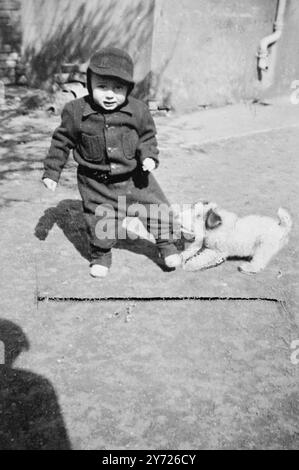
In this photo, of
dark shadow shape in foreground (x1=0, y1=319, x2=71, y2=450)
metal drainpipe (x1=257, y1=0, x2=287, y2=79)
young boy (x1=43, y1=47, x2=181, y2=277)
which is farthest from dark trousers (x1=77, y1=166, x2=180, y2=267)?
metal drainpipe (x1=257, y1=0, x2=287, y2=79)

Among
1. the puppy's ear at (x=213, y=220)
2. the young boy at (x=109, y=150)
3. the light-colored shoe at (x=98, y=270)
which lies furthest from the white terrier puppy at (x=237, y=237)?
the light-colored shoe at (x=98, y=270)

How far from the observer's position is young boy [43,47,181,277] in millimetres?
3178

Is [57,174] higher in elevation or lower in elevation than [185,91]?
higher

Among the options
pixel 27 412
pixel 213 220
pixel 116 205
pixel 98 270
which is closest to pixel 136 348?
pixel 27 412

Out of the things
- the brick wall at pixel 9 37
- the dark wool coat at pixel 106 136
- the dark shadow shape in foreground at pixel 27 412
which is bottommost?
the brick wall at pixel 9 37

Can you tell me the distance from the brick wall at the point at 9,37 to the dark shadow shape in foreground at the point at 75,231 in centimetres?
579

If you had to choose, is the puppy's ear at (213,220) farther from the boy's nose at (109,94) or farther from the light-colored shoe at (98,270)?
the boy's nose at (109,94)

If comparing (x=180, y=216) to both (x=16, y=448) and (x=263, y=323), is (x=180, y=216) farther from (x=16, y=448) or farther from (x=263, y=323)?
(x=16, y=448)

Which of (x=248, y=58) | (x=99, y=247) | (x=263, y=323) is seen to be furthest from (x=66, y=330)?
(x=248, y=58)

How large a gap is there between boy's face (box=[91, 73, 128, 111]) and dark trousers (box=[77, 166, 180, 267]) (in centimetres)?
47

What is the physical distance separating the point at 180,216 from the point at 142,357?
1.29 meters

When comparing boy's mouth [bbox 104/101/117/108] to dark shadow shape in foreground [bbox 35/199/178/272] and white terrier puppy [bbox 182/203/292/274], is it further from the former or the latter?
dark shadow shape in foreground [bbox 35/199/178/272]

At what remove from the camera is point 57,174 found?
348 centimetres

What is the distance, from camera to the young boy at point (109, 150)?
3.18 metres
